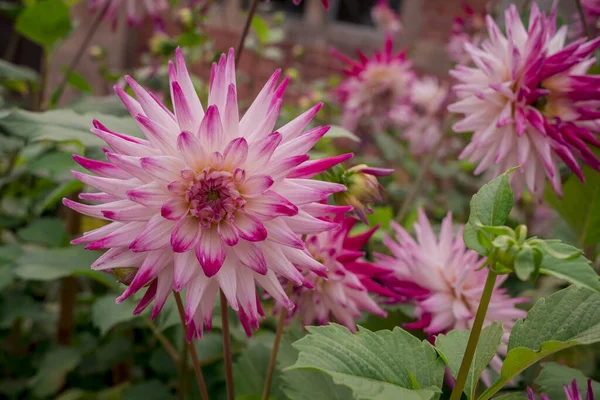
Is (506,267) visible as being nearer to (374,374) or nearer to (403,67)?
(374,374)

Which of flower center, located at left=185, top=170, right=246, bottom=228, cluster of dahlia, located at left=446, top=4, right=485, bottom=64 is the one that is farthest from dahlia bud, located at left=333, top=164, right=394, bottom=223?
cluster of dahlia, located at left=446, top=4, right=485, bottom=64

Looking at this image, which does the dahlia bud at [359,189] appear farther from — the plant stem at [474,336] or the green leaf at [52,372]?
the green leaf at [52,372]

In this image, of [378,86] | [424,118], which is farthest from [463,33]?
[378,86]

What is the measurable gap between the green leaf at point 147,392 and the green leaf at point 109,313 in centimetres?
18

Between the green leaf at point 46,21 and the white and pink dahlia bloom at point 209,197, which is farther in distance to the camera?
the green leaf at point 46,21

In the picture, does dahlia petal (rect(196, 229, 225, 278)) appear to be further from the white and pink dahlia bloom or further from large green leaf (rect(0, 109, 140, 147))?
large green leaf (rect(0, 109, 140, 147))

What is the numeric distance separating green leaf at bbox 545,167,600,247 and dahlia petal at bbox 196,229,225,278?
0.52 meters

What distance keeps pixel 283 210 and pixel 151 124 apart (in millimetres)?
109

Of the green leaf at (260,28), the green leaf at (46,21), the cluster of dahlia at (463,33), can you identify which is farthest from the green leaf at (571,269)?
the green leaf at (260,28)

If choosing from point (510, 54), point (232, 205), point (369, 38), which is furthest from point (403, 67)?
point (369, 38)

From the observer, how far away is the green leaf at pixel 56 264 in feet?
2.37

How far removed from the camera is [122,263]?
381 mm

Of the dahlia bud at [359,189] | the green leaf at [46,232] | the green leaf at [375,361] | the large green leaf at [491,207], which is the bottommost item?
the green leaf at [46,232]

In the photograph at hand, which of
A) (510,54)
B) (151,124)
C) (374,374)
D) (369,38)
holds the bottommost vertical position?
(374,374)
